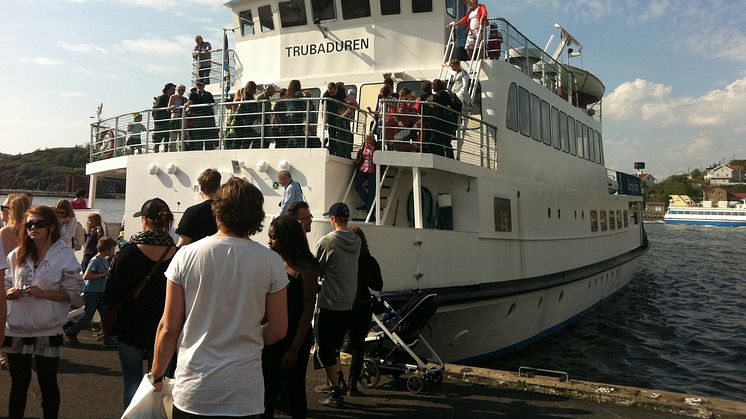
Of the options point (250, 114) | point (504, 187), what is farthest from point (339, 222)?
point (504, 187)

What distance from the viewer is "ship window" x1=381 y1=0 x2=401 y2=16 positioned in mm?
11000

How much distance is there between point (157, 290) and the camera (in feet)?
12.0

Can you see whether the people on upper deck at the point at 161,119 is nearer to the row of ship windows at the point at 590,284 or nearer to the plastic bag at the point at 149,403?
the row of ship windows at the point at 590,284

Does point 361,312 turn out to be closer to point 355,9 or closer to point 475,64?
point 475,64

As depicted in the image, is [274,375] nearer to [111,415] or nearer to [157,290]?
[157,290]

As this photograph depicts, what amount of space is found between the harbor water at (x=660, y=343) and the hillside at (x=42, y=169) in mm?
44516

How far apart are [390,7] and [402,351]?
737cm

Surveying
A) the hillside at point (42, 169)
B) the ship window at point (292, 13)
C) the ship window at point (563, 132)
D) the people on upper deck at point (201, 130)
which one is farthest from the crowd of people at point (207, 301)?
the hillside at point (42, 169)

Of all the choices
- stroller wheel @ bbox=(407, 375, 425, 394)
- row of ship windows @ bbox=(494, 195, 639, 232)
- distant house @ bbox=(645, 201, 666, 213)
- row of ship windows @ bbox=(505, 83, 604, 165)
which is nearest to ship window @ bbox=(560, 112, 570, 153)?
row of ship windows @ bbox=(505, 83, 604, 165)

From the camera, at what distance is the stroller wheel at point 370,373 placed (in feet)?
18.4

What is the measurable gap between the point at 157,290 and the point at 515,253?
23.5ft

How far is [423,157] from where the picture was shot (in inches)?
306

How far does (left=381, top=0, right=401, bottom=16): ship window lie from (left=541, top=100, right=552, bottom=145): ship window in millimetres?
3465

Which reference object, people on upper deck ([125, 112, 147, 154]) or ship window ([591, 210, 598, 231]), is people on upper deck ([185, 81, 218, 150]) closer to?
people on upper deck ([125, 112, 147, 154])
